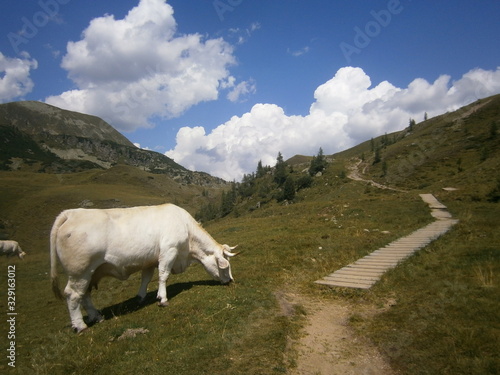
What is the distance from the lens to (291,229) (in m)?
26.1

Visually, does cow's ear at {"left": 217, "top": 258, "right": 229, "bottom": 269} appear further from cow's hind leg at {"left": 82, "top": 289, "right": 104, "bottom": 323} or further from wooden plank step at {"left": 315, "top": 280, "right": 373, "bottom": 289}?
cow's hind leg at {"left": 82, "top": 289, "right": 104, "bottom": 323}

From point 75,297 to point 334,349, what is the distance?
7058mm

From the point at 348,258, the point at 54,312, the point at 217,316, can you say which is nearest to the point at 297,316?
the point at 217,316

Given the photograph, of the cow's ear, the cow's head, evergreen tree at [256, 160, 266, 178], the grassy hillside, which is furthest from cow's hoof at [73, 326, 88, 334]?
evergreen tree at [256, 160, 266, 178]

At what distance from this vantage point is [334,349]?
21.6ft

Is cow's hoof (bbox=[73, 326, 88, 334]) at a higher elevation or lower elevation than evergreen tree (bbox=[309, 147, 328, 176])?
lower

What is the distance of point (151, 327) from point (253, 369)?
3803mm

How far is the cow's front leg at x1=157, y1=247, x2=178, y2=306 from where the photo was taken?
399 inches

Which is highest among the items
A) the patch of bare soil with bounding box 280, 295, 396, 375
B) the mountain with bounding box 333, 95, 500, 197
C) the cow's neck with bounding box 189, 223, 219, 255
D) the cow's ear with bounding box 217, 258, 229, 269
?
the mountain with bounding box 333, 95, 500, 197

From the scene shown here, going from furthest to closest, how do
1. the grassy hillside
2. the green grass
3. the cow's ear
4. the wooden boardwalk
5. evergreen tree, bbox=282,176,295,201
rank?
evergreen tree, bbox=282,176,295,201, the cow's ear, the wooden boardwalk, the grassy hillside, the green grass

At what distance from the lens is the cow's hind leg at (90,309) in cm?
926

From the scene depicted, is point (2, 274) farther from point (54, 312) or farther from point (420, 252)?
point (420, 252)

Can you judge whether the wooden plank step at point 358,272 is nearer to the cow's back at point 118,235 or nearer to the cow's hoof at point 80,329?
the cow's back at point 118,235

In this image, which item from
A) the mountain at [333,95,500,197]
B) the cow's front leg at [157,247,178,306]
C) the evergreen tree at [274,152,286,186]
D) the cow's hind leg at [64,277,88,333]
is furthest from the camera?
the evergreen tree at [274,152,286,186]
